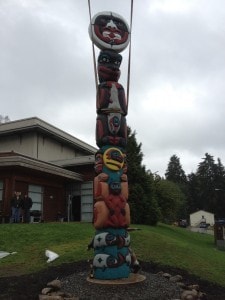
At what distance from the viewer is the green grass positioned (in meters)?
14.6

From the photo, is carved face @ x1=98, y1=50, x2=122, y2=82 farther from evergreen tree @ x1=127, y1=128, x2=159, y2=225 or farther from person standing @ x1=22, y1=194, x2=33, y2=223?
evergreen tree @ x1=127, y1=128, x2=159, y2=225

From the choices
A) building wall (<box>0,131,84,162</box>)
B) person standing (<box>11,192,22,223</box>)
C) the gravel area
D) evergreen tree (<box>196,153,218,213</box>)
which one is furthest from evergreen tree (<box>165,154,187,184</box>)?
the gravel area

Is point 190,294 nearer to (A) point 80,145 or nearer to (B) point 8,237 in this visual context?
(B) point 8,237

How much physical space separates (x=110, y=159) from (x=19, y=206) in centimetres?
1414

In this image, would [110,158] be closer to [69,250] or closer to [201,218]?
[69,250]

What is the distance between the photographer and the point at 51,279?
39.8ft

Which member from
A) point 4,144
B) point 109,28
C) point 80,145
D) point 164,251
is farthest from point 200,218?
point 109,28

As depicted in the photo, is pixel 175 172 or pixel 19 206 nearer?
pixel 19 206

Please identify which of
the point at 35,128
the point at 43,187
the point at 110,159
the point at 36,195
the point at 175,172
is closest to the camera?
the point at 110,159

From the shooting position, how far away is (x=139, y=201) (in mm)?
29859

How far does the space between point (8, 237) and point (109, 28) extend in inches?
433

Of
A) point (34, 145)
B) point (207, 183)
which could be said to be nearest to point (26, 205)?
point (34, 145)

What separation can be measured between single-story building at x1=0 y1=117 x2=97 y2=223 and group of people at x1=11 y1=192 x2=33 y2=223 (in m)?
2.06

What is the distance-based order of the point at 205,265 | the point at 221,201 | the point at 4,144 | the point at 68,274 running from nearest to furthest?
the point at 68,274, the point at 205,265, the point at 4,144, the point at 221,201
